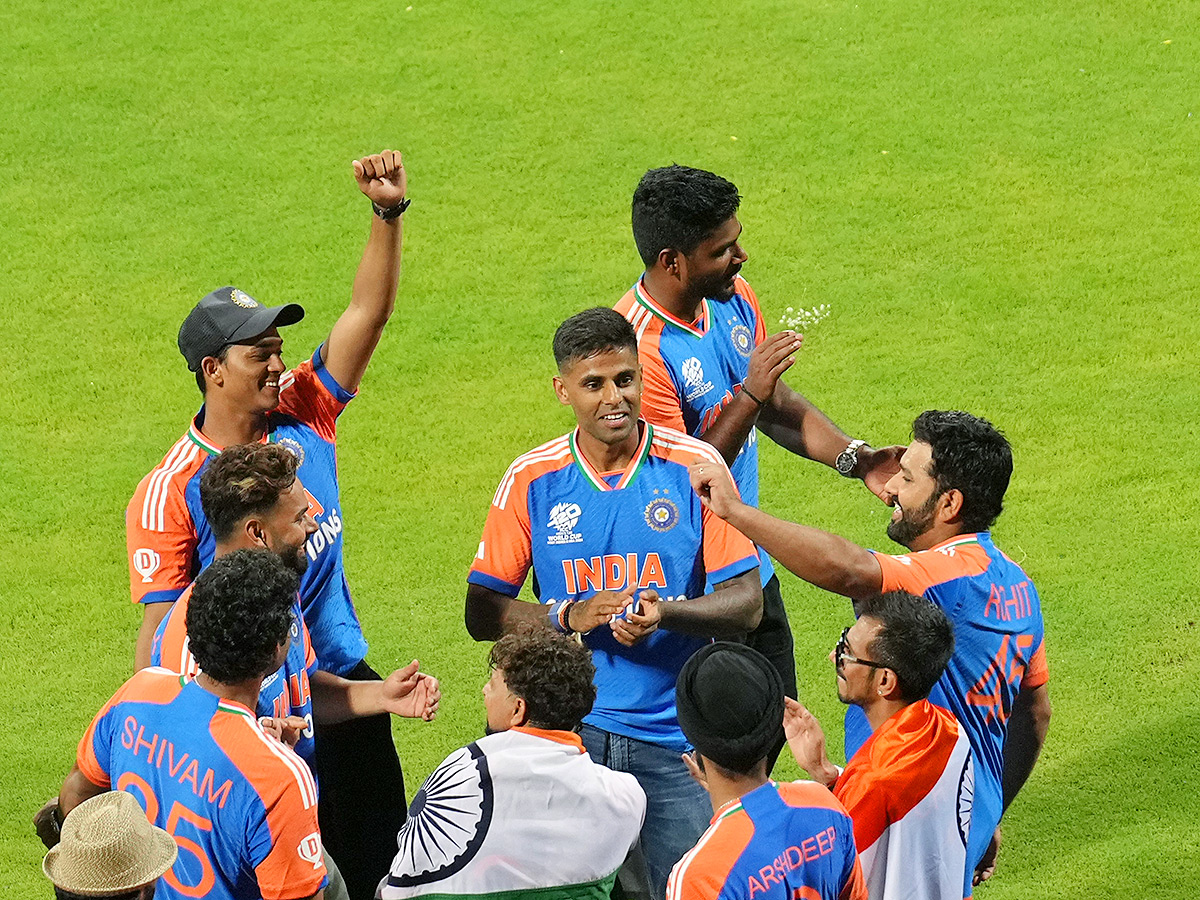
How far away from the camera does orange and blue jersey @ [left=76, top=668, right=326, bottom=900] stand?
338 cm

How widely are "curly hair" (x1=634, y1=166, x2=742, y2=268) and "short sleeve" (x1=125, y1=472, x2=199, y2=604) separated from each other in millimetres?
1782

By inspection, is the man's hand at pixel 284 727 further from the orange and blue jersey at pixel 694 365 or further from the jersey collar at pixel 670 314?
the jersey collar at pixel 670 314

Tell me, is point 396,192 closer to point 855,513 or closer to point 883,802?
point 883,802

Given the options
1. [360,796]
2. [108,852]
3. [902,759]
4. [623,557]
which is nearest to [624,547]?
[623,557]

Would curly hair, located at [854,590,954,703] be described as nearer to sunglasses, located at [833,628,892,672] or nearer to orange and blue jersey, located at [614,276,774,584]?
sunglasses, located at [833,628,892,672]

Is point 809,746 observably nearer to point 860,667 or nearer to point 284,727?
point 860,667

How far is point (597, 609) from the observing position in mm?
4094

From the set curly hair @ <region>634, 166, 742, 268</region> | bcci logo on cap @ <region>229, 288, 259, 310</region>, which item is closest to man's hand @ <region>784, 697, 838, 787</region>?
curly hair @ <region>634, 166, 742, 268</region>

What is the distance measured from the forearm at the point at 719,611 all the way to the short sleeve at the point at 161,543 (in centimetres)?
138

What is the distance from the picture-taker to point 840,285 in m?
8.49

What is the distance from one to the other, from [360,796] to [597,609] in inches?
49.0

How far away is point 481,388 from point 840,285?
6.97 feet

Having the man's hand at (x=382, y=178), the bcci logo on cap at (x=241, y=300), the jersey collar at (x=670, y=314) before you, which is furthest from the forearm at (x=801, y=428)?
the bcci logo on cap at (x=241, y=300)

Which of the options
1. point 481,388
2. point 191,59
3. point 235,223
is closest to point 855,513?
point 481,388
